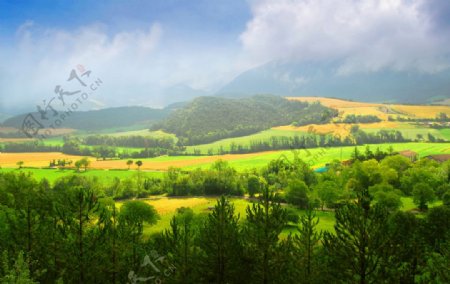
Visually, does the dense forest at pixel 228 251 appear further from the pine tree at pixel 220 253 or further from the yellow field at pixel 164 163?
the yellow field at pixel 164 163

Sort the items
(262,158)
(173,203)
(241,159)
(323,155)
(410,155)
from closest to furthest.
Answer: (173,203)
(410,155)
(323,155)
(262,158)
(241,159)

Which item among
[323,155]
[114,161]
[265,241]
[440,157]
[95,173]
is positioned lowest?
[95,173]

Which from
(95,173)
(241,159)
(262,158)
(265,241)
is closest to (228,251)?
(265,241)

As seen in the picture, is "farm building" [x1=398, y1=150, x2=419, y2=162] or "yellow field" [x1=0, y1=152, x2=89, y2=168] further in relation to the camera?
"yellow field" [x1=0, y1=152, x2=89, y2=168]

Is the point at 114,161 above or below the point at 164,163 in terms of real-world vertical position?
above

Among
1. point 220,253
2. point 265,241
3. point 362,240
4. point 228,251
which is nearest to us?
point 362,240

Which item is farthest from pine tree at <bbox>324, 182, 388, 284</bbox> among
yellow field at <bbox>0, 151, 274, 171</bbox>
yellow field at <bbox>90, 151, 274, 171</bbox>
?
yellow field at <bbox>90, 151, 274, 171</bbox>

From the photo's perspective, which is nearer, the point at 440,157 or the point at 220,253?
the point at 220,253

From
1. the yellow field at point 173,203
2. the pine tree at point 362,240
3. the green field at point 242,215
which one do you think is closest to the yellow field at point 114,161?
the yellow field at point 173,203

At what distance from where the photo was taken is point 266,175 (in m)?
137

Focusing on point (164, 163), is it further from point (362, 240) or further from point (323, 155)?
point (362, 240)

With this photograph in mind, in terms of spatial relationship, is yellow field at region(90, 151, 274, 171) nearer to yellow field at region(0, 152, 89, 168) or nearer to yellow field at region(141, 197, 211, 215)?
yellow field at region(0, 152, 89, 168)

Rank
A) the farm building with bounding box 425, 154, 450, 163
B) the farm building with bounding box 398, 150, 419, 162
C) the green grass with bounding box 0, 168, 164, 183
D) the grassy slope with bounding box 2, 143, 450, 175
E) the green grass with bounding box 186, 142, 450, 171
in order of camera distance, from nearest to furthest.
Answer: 1. the farm building with bounding box 425, 154, 450, 163
2. the green grass with bounding box 0, 168, 164, 183
3. the farm building with bounding box 398, 150, 419, 162
4. the green grass with bounding box 186, 142, 450, 171
5. the grassy slope with bounding box 2, 143, 450, 175

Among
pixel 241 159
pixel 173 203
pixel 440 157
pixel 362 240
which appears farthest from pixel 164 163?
Result: pixel 362 240
